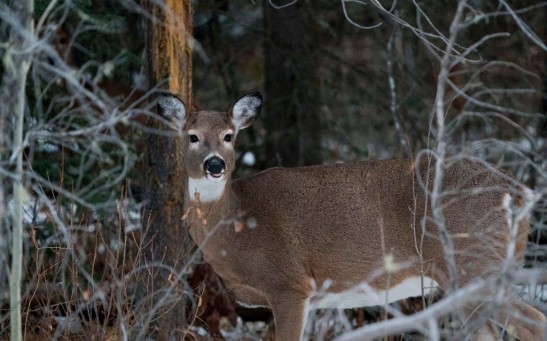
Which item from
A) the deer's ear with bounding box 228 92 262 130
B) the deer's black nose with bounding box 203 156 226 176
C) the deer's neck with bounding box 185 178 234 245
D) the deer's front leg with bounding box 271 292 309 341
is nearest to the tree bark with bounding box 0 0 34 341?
the deer's black nose with bounding box 203 156 226 176

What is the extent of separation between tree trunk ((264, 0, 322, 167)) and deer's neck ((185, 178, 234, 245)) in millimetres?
3553

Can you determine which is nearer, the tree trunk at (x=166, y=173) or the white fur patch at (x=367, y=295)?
the white fur patch at (x=367, y=295)

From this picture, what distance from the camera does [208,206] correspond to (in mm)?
6820

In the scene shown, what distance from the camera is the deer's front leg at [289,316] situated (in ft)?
21.7

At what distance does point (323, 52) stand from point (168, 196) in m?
4.24

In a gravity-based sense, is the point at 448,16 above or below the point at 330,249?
above

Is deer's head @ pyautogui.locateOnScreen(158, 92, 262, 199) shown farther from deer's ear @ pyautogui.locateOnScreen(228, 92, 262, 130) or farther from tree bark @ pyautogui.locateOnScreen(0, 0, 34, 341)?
tree bark @ pyautogui.locateOnScreen(0, 0, 34, 341)

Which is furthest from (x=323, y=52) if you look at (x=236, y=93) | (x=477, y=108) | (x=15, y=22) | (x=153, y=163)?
(x=15, y=22)

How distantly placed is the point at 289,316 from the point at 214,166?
3.99 ft

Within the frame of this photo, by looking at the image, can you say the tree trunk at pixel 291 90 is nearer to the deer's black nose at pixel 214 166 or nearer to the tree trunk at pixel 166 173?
the tree trunk at pixel 166 173

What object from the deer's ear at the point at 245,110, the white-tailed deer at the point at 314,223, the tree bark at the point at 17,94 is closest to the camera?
the tree bark at the point at 17,94

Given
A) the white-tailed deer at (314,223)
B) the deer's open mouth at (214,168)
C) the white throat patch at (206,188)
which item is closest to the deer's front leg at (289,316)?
the white-tailed deer at (314,223)

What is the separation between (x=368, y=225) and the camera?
663 centimetres

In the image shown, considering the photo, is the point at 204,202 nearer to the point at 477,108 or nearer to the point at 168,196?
the point at 168,196
